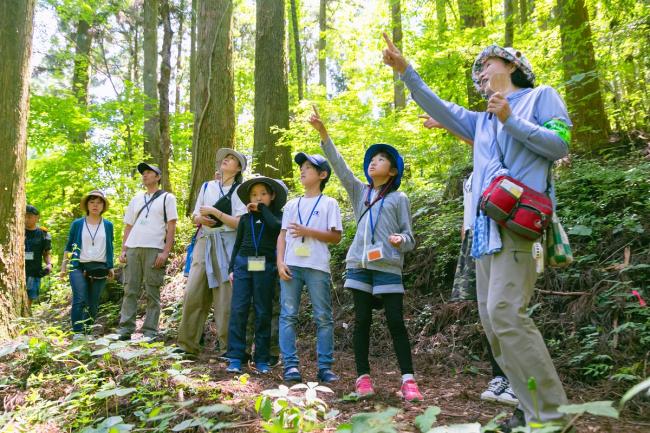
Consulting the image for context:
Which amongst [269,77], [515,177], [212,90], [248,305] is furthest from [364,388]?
[269,77]

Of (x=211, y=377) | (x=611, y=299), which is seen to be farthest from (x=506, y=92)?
(x=211, y=377)

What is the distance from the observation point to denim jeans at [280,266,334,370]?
15.3 ft

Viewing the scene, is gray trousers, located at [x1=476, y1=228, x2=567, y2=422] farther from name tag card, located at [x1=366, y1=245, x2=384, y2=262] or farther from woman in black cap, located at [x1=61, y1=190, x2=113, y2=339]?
woman in black cap, located at [x1=61, y1=190, x2=113, y2=339]

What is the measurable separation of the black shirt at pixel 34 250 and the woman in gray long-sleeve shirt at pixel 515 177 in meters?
7.67

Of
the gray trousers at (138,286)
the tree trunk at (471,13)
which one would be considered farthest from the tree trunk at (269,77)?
the gray trousers at (138,286)

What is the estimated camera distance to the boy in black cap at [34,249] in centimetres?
863

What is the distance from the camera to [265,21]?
34.4ft

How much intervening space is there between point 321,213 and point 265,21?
272 inches

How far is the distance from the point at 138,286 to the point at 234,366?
2381mm

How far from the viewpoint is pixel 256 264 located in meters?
5.08

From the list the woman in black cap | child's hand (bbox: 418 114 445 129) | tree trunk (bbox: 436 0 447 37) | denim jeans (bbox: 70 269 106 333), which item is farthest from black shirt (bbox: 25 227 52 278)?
tree trunk (bbox: 436 0 447 37)

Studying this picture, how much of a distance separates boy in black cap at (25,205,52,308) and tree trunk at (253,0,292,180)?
157 inches

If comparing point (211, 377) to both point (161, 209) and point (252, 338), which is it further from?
point (161, 209)

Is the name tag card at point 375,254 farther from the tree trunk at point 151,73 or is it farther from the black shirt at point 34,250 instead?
the tree trunk at point 151,73
